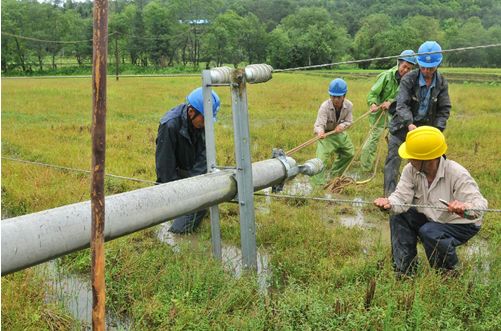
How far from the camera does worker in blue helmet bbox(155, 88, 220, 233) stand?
4.50 meters

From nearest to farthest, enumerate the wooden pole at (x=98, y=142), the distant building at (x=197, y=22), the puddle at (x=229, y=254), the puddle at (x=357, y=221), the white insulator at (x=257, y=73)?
the wooden pole at (x=98, y=142) < the white insulator at (x=257, y=73) < the puddle at (x=229, y=254) < the puddle at (x=357, y=221) < the distant building at (x=197, y=22)

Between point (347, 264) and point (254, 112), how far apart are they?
1028 cm

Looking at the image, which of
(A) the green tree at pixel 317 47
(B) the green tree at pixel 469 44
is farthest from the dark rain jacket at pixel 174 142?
(B) the green tree at pixel 469 44

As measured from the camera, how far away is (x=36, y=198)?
5441 millimetres

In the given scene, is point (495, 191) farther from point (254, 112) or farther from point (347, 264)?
point (254, 112)

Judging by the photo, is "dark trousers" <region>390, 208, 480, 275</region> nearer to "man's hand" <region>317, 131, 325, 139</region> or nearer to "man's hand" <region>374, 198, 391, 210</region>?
"man's hand" <region>374, 198, 391, 210</region>

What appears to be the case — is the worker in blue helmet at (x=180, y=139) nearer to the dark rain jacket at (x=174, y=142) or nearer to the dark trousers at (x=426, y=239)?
the dark rain jacket at (x=174, y=142)

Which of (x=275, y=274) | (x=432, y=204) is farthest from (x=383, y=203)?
(x=275, y=274)

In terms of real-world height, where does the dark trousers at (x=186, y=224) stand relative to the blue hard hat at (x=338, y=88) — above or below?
below

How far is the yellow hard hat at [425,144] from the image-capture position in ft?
10.9

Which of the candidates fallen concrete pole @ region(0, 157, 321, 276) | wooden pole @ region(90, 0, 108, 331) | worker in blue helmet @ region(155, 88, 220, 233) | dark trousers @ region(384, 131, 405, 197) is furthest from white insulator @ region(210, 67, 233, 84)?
dark trousers @ region(384, 131, 405, 197)

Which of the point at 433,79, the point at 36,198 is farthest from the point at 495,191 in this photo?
the point at 36,198

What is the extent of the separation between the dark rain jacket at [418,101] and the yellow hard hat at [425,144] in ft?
5.18

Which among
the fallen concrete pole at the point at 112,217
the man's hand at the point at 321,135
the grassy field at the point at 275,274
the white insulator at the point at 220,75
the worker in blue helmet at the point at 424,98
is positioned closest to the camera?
the fallen concrete pole at the point at 112,217
